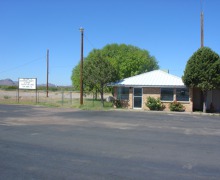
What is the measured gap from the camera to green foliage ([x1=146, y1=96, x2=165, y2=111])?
2853cm

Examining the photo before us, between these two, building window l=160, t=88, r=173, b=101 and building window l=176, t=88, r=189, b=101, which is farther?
building window l=160, t=88, r=173, b=101

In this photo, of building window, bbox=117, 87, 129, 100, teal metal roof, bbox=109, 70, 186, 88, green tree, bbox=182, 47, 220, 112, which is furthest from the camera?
building window, bbox=117, 87, 129, 100

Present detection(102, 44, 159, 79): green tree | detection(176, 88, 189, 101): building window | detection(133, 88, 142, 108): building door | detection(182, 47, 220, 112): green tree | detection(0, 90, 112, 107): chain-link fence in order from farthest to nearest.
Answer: detection(102, 44, 159, 79): green tree → detection(0, 90, 112, 107): chain-link fence → detection(133, 88, 142, 108): building door → detection(176, 88, 189, 101): building window → detection(182, 47, 220, 112): green tree

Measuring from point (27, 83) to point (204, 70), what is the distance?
20696mm

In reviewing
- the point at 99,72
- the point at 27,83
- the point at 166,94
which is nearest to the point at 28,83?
the point at 27,83

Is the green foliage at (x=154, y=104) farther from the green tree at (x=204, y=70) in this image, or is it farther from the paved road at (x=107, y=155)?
the paved road at (x=107, y=155)

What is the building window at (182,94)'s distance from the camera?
93.5 ft

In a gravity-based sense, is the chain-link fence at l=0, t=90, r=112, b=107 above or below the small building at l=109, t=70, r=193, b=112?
below

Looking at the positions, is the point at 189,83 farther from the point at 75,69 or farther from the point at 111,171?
the point at 75,69

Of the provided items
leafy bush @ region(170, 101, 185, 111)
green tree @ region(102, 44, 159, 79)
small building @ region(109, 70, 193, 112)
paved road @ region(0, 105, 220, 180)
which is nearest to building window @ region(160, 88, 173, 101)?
small building @ region(109, 70, 193, 112)

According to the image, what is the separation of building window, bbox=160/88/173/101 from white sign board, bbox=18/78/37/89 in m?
15.3

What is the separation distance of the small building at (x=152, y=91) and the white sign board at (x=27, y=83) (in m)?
10.9

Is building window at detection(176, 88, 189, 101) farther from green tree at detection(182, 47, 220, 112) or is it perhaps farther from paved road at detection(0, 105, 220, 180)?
paved road at detection(0, 105, 220, 180)

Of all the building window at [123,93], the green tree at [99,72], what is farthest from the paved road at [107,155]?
the green tree at [99,72]
